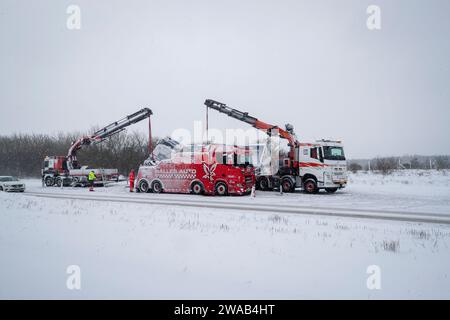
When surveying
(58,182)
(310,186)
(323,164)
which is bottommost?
(310,186)

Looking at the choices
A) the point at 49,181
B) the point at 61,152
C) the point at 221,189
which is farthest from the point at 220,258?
the point at 61,152

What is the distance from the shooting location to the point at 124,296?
177 inches

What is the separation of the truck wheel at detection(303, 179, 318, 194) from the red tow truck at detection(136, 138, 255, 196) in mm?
3608

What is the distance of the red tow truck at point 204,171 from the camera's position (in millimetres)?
19797

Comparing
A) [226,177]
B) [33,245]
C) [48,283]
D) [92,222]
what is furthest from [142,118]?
[48,283]

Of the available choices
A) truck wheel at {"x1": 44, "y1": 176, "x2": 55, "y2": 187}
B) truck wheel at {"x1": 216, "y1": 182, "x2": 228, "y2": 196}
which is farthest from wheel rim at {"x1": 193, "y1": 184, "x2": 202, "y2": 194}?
truck wheel at {"x1": 44, "y1": 176, "x2": 55, "y2": 187}

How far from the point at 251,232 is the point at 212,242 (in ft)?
4.55

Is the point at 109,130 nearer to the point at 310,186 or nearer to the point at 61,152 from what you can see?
the point at 310,186

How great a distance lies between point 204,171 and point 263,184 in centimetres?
499

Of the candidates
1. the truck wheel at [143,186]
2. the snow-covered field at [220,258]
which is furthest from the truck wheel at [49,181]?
the snow-covered field at [220,258]

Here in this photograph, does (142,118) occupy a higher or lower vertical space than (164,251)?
higher

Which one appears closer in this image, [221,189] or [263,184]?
[221,189]

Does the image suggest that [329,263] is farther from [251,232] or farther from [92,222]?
[92,222]

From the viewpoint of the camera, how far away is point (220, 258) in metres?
6.08
